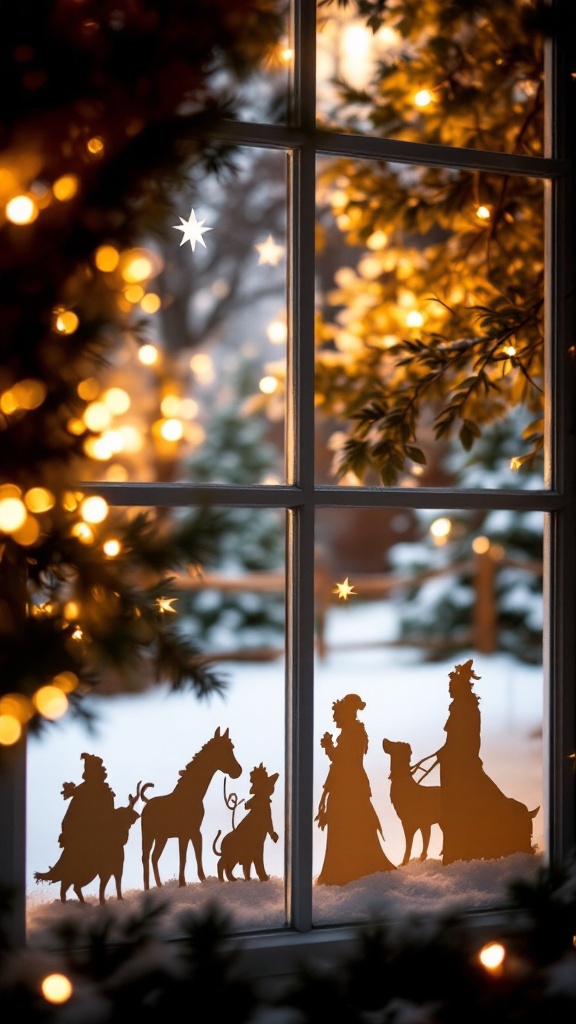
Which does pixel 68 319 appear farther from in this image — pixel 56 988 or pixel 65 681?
pixel 56 988

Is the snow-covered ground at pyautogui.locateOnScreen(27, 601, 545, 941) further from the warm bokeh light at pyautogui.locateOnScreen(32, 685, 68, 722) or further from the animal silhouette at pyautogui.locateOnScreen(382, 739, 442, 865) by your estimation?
the warm bokeh light at pyautogui.locateOnScreen(32, 685, 68, 722)

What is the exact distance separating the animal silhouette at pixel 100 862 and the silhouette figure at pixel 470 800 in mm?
465

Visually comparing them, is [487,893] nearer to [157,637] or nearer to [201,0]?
[157,637]

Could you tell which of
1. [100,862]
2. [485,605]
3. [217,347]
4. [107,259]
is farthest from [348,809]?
[217,347]

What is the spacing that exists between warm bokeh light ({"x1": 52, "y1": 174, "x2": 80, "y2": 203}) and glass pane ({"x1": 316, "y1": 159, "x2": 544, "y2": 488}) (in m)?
0.62

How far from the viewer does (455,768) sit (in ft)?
4.46

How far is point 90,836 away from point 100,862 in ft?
0.12

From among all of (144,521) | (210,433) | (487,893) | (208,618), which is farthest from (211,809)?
(210,433)

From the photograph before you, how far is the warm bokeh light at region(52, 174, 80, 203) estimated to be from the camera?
98cm

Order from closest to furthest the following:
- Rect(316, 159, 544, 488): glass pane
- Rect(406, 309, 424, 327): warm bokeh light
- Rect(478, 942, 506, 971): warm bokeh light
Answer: Rect(478, 942, 506, 971): warm bokeh light
Rect(316, 159, 544, 488): glass pane
Rect(406, 309, 424, 327): warm bokeh light

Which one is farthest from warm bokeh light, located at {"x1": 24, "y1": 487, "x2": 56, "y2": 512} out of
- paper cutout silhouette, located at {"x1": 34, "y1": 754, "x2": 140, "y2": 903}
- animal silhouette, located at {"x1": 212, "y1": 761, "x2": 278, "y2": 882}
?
animal silhouette, located at {"x1": 212, "y1": 761, "x2": 278, "y2": 882}

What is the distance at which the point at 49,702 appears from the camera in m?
0.88

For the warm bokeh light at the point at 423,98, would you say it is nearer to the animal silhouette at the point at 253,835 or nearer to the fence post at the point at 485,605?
the animal silhouette at the point at 253,835

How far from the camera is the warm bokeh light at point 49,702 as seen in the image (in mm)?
876
